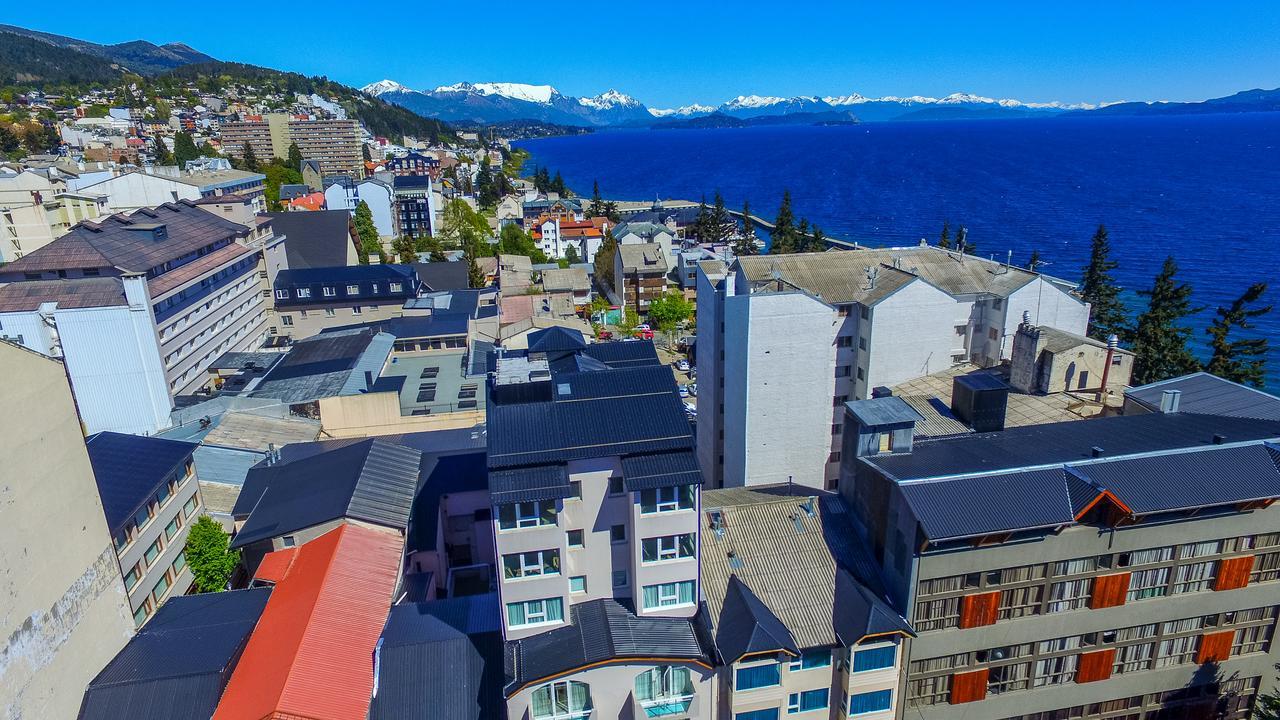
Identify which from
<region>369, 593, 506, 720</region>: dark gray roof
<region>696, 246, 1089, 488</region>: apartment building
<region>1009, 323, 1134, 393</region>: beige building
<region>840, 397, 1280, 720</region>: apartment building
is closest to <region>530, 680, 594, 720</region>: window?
<region>369, 593, 506, 720</region>: dark gray roof

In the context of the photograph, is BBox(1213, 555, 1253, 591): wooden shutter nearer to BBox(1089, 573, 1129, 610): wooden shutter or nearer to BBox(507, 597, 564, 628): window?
BBox(1089, 573, 1129, 610): wooden shutter

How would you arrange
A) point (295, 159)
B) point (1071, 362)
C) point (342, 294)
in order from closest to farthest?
point (1071, 362)
point (342, 294)
point (295, 159)

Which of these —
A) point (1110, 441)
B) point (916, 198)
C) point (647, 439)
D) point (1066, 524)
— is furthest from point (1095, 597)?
point (916, 198)

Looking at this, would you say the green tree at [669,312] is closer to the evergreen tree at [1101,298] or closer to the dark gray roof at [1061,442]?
the evergreen tree at [1101,298]

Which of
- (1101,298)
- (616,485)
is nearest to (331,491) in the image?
(616,485)

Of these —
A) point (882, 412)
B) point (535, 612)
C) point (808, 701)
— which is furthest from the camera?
point (882, 412)

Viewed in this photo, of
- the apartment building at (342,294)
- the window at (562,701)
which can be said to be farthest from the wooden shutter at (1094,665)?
the apartment building at (342,294)

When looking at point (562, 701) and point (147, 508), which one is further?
point (147, 508)

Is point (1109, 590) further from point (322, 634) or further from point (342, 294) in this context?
point (342, 294)
